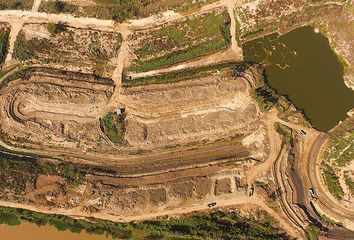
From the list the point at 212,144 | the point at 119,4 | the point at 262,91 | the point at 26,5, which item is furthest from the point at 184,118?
the point at 26,5

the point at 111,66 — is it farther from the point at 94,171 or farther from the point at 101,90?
the point at 94,171

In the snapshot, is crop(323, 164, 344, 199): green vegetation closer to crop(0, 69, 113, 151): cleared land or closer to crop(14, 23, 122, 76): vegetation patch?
crop(0, 69, 113, 151): cleared land

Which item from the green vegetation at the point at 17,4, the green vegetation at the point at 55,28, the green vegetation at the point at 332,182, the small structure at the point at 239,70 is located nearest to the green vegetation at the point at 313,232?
the green vegetation at the point at 332,182

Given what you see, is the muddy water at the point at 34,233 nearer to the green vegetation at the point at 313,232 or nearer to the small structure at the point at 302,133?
the green vegetation at the point at 313,232

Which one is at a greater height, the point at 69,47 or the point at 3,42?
the point at 3,42

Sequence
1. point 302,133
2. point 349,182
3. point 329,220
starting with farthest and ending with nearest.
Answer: point 302,133
point 349,182
point 329,220

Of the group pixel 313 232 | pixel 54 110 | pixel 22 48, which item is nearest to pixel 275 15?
pixel 313 232

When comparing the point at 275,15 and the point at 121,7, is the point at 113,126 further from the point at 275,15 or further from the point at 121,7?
the point at 275,15
